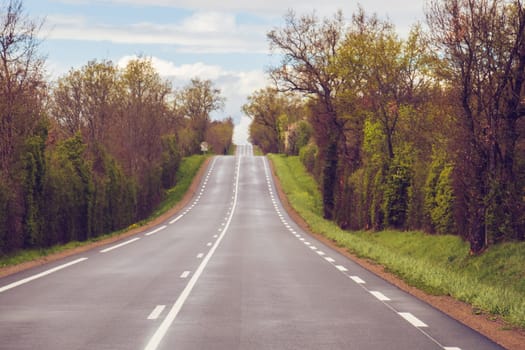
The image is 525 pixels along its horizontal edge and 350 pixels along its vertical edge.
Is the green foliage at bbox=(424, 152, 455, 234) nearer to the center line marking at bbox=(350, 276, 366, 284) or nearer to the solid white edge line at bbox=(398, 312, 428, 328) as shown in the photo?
the center line marking at bbox=(350, 276, 366, 284)

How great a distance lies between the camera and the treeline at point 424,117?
19781 millimetres

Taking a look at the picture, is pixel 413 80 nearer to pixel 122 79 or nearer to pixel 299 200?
pixel 299 200

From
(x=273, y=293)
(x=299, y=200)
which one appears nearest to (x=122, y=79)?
(x=299, y=200)

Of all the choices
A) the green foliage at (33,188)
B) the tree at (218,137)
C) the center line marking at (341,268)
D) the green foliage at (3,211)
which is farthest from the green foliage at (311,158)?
the center line marking at (341,268)

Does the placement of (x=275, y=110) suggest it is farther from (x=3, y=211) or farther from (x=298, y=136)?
(x=3, y=211)

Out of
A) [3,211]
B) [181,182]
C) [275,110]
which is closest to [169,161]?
[181,182]

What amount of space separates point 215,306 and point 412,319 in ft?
9.91

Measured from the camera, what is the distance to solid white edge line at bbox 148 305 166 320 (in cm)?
985

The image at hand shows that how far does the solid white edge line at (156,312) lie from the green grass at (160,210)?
9312 mm

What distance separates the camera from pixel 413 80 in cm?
3916

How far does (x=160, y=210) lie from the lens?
202ft

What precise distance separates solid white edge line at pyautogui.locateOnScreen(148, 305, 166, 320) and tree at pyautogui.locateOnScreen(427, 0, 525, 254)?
12.1 meters

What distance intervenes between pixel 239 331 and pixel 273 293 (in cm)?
385

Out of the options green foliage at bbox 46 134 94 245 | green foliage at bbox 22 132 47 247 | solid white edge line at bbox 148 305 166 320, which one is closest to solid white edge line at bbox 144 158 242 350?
solid white edge line at bbox 148 305 166 320
